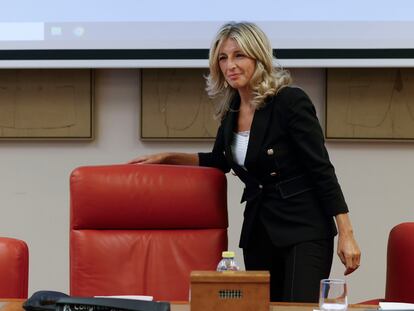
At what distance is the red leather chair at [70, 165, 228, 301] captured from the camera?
2281 mm

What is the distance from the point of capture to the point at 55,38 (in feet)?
10.3

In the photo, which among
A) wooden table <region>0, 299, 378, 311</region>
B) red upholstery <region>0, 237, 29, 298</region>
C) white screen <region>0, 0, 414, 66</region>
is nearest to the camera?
wooden table <region>0, 299, 378, 311</region>

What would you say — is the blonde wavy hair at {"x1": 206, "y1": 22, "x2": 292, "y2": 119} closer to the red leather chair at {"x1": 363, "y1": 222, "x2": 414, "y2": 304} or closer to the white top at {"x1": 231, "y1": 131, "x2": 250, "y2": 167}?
the white top at {"x1": 231, "y1": 131, "x2": 250, "y2": 167}

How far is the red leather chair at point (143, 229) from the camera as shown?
2281mm

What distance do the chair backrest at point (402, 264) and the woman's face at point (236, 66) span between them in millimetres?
712

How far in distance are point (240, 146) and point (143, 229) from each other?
1.42 feet

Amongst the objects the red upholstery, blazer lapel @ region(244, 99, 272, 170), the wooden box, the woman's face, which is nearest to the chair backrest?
blazer lapel @ region(244, 99, 272, 170)

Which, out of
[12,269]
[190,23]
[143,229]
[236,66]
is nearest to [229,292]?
[12,269]

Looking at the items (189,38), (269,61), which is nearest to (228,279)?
(269,61)

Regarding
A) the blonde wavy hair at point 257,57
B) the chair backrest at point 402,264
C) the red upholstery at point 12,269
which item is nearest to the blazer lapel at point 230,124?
the blonde wavy hair at point 257,57

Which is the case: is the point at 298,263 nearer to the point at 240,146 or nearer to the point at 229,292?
the point at 240,146

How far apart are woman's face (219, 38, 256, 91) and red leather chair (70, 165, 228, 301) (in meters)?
0.33

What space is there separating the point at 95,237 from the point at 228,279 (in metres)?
0.97

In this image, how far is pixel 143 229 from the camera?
2354mm
